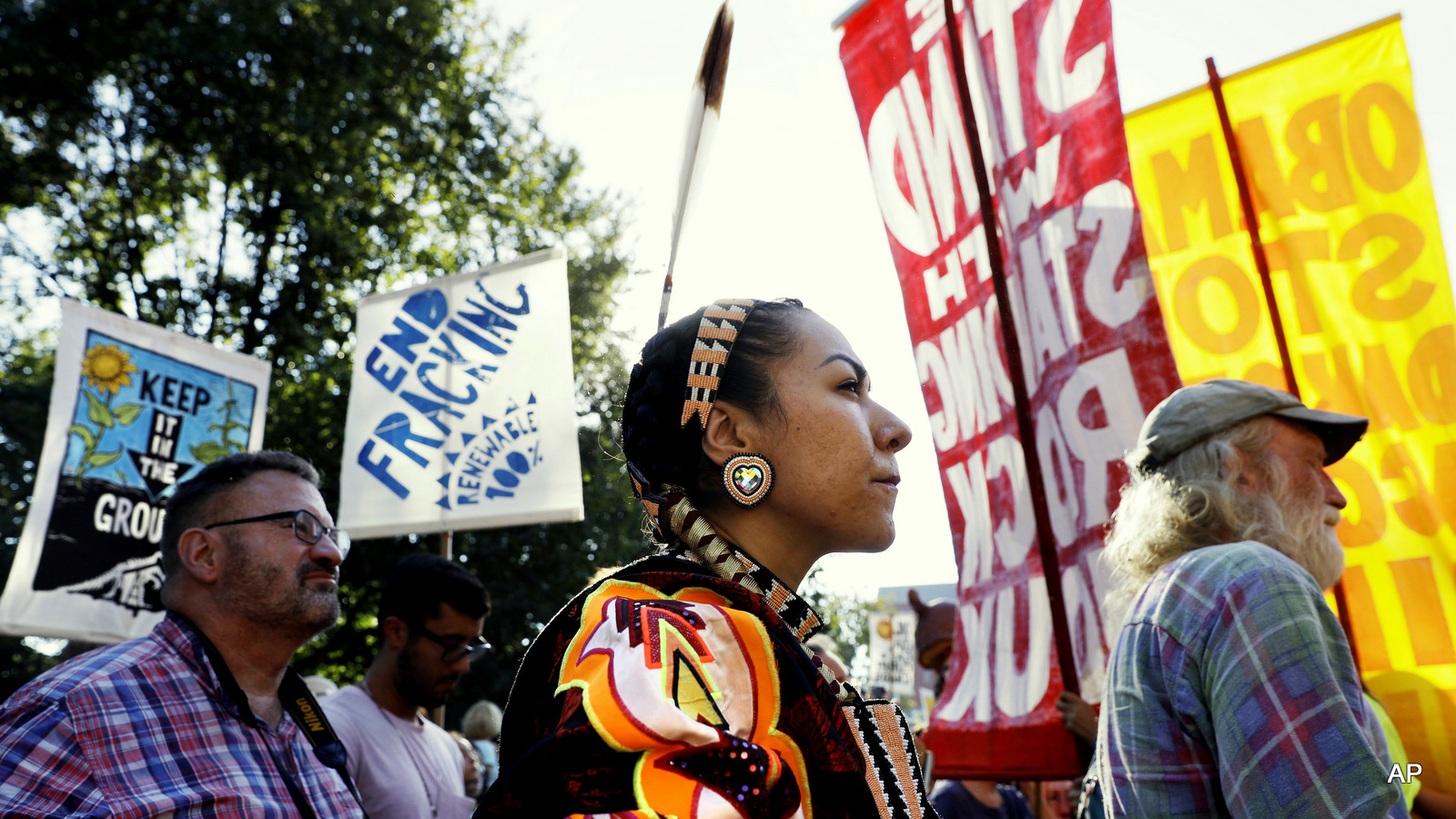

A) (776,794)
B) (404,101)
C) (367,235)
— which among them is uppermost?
(404,101)

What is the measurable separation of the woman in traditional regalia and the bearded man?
2.04ft

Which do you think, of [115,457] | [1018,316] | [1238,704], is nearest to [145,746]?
[1238,704]

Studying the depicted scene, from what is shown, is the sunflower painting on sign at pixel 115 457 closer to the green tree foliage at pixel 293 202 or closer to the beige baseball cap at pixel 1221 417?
the beige baseball cap at pixel 1221 417

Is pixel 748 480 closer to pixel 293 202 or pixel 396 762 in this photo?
pixel 396 762

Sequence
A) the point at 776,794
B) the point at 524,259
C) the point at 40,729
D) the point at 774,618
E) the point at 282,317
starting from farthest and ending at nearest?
the point at 282,317 → the point at 524,259 → the point at 40,729 → the point at 774,618 → the point at 776,794

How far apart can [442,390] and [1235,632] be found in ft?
15.8

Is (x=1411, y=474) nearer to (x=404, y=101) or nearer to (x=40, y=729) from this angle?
(x=40, y=729)

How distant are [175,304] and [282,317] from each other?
159 centimetres

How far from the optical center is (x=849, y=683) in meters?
1.44

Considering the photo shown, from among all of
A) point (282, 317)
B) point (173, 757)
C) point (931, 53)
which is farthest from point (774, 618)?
point (282, 317)

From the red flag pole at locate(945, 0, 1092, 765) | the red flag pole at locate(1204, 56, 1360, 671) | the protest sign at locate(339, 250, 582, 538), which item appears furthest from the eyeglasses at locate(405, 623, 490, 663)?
the red flag pole at locate(1204, 56, 1360, 671)

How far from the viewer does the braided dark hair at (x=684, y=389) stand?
1503mm

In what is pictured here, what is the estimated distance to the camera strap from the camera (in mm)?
2500

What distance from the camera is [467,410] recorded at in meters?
5.79
